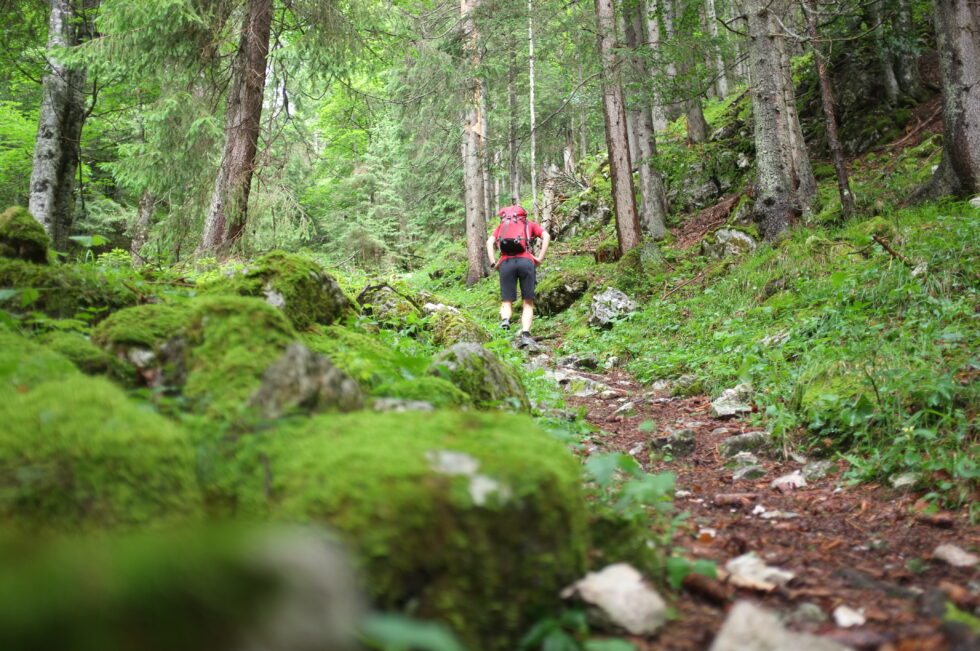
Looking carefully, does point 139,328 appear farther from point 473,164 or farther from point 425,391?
point 473,164

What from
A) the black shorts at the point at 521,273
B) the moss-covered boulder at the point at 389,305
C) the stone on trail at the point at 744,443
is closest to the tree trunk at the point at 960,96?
the black shorts at the point at 521,273

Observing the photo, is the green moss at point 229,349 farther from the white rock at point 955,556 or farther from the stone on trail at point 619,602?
the white rock at point 955,556

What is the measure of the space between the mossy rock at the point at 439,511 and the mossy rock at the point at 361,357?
36.0 inches

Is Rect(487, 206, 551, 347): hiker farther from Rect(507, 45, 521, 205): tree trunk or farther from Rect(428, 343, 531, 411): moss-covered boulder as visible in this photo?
Rect(507, 45, 521, 205): tree trunk

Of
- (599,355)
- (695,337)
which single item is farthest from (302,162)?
(695,337)

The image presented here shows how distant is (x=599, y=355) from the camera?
25.6 ft

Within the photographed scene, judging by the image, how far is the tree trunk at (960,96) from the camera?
7.51 metres

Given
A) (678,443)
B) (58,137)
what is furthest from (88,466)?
(58,137)

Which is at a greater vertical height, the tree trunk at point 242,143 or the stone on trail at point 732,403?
the tree trunk at point 242,143

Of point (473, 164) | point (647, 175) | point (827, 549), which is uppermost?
point (473, 164)

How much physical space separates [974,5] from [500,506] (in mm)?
10870

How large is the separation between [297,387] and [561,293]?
9440mm

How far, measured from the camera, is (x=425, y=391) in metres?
2.70

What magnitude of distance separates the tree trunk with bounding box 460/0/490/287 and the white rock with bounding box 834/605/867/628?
1499cm
